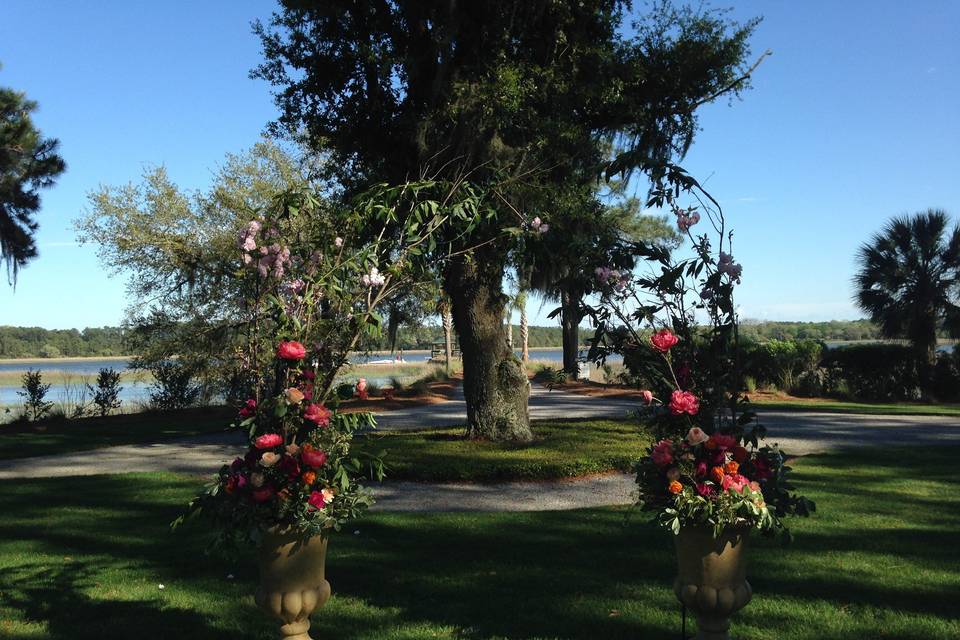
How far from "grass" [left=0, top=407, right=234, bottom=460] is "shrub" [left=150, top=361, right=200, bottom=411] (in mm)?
627

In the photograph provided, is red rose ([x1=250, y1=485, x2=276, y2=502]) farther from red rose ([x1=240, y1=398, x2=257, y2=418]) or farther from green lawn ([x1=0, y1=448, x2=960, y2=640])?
green lawn ([x1=0, y1=448, x2=960, y2=640])

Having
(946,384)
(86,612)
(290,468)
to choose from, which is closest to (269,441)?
(290,468)

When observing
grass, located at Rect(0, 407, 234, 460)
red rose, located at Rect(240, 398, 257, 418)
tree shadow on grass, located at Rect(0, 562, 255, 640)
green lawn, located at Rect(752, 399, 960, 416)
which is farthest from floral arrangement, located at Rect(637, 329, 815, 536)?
green lawn, located at Rect(752, 399, 960, 416)

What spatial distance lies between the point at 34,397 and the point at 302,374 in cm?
1653

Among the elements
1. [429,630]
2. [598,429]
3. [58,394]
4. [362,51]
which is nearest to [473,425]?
[598,429]

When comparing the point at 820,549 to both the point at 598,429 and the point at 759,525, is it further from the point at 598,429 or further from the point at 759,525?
the point at 598,429

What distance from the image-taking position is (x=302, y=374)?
11.3ft

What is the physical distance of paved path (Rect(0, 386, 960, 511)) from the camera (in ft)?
25.6

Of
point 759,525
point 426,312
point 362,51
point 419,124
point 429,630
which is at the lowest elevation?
point 429,630

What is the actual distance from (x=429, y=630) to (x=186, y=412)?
16121mm

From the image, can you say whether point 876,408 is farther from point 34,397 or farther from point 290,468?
point 34,397

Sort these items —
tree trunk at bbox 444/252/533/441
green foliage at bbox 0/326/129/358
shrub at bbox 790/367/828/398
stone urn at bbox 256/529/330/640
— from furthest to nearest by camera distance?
green foliage at bbox 0/326/129/358 → shrub at bbox 790/367/828/398 → tree trunk at bbox 444/252/533/441 → stone urn at bbox 256/529/330/640

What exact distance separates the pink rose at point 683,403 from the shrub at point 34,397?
56.7 feet

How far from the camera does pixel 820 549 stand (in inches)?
214
